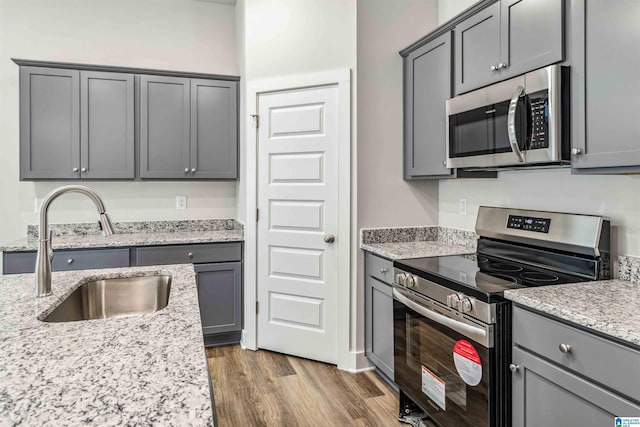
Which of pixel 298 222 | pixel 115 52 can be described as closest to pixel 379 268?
pixel 298 222

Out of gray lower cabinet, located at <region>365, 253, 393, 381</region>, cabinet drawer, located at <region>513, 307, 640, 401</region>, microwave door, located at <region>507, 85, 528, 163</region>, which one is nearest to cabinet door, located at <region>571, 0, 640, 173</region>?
microwave door, located at <region>507, 85, 528, 163</region>

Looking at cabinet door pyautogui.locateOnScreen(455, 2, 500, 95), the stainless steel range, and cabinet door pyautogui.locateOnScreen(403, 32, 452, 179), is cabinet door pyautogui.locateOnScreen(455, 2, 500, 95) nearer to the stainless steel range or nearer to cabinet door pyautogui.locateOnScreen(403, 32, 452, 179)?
cabinet door pyautogui.locateOnScreen(403, 32, 452, 179)

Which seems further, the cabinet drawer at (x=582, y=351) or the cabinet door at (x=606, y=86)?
the cabinet door at (x=606, y=86)

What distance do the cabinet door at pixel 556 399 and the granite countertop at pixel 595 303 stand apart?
193 millimetres

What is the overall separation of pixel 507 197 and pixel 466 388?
123 cm

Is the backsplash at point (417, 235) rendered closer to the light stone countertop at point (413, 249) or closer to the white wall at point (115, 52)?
the light stone countertop at point (413, 249)

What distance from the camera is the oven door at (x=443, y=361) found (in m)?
1.66

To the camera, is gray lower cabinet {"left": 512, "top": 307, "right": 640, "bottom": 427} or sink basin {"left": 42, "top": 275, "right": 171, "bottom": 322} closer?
gray lower cabinet {"left": 512, "top": 307, "right": 640, "bottom": 427}

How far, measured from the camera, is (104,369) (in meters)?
0.91

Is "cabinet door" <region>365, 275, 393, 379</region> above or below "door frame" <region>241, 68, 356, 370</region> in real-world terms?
below

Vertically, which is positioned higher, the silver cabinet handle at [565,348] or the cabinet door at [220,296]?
the silver cabinet handle at [565,348]

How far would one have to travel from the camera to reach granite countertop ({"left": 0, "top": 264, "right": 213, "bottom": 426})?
0.73 meters

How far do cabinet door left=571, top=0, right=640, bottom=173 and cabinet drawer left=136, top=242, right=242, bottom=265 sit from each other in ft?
8.27

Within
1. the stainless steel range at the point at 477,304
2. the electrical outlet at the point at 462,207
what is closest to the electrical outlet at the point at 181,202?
the stainless steel range at the point at 477,304
